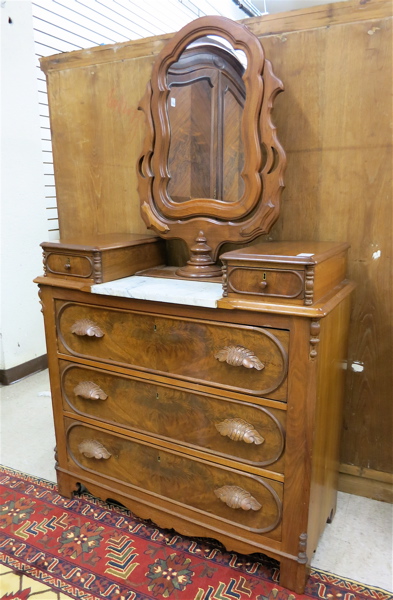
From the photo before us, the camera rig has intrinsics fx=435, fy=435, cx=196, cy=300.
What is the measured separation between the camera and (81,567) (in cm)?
156

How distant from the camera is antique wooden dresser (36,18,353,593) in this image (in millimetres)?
1341

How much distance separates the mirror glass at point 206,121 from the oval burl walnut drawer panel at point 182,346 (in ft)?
1.81

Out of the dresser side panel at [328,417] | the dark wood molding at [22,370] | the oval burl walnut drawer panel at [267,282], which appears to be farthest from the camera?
the dark wood molding at [22,370]

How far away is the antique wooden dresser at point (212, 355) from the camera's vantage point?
134cm

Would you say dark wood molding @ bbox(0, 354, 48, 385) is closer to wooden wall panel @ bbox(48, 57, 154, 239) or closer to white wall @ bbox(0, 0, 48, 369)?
white wall @ bbox(0, 0, 48, 369)

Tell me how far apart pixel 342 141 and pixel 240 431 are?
44.9 inches

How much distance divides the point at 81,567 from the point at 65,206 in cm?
168

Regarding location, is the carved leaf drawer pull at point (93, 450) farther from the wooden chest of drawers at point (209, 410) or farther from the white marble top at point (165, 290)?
the white marble top at point (165, 290)

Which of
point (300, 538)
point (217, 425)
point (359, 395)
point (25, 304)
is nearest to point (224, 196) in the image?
point (217, 425)

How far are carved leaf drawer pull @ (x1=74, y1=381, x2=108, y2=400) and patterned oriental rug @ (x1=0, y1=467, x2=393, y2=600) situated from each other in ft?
1.72

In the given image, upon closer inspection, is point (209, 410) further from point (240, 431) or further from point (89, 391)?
point (89, 391)

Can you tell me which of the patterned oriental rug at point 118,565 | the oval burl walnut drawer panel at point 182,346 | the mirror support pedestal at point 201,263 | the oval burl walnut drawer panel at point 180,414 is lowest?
the patterned oriental rug at point 118,565

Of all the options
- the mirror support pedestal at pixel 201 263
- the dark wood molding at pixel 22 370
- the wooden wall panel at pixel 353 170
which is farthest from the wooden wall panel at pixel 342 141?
the dark wood molding at pixel 22 370

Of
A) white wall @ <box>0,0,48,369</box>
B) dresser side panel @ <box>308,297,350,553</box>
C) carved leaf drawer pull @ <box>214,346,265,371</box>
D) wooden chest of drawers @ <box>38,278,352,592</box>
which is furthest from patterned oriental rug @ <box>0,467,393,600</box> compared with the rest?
white wall @ <box>0,0,48,369</box>
